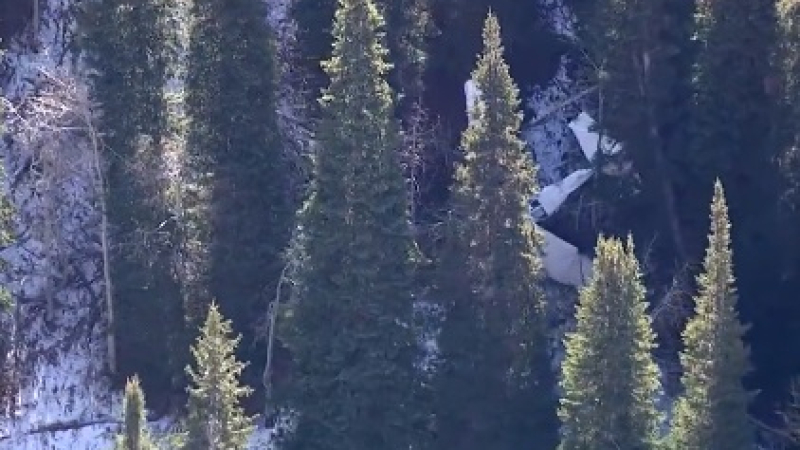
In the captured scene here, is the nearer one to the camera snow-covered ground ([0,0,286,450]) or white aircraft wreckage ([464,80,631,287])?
snow-covered ground ([0,0,286,450])

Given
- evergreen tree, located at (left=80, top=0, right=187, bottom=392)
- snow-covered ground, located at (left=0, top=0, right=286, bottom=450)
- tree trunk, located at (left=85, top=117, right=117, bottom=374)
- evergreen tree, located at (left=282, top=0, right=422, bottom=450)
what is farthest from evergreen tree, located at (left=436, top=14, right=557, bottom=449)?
tree trunk, located at (left=85, top=117, right=117, bottom=374)

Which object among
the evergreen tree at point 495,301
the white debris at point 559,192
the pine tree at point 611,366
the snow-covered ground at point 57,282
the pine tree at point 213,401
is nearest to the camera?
the pine tree at point 213,401

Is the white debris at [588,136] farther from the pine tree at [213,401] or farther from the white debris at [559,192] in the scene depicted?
the pine tree at [213,401]

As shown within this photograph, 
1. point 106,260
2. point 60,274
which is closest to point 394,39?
point 106,260

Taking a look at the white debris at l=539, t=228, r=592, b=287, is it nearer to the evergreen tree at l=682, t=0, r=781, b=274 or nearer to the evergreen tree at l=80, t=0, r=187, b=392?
the evergreen tree at l=682, t=0, r=781, b=274

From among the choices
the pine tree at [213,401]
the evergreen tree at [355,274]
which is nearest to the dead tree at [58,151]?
the evergreen tree at [355,274]

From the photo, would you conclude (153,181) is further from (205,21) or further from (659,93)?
(659,93)

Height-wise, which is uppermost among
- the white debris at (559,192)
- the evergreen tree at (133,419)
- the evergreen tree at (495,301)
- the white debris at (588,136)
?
the white debris at (588,136)
